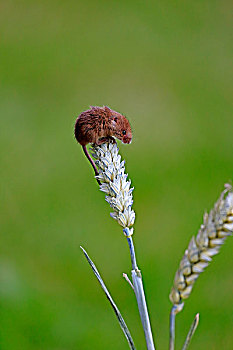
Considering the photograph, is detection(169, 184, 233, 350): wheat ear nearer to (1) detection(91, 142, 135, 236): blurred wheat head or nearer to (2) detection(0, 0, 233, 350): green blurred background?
(1) detection(91, 142, 135, 236): blurred wheat head

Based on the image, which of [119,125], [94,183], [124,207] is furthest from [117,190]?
[94,183]

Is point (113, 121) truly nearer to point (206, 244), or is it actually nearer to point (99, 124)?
point (99, 124)

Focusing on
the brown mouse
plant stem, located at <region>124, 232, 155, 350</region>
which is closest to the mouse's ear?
the brown mouse

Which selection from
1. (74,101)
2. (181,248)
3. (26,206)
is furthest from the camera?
(74,101)

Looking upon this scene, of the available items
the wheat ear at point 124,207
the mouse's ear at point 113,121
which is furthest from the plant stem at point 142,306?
the mouse's ear at point 113,121

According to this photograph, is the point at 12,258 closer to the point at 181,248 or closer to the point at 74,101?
the point at 181,248

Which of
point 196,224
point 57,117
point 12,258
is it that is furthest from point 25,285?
point 57,117
